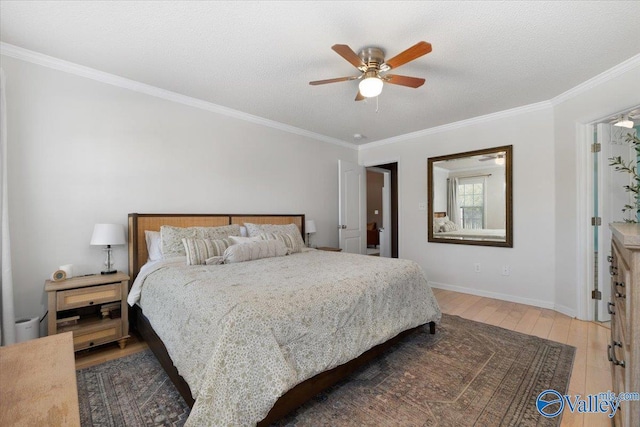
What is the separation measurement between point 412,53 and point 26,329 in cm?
352

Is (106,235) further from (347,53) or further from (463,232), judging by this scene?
(463,232)

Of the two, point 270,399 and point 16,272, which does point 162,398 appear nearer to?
point 270,399

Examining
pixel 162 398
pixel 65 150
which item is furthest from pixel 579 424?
pixel 65 150

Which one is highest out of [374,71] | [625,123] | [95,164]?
[374,71]

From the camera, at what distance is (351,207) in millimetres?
4844

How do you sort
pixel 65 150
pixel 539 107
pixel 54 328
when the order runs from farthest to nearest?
pixel 539 107 < pixel 65 150 < pixel 54 328

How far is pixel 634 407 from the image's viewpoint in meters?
0.96

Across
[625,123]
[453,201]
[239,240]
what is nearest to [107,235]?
[239,240]

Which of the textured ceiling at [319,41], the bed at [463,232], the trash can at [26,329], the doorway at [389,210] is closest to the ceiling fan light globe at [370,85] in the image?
the textured ceiling at [319,41]

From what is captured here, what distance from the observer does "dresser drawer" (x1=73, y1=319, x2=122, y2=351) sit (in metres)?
2.15

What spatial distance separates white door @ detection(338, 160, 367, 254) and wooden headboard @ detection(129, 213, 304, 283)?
1517 millimetres

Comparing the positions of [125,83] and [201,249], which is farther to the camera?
[125,83]

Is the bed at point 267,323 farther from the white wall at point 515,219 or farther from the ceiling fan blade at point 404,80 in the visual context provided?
the white wall at point 515,219

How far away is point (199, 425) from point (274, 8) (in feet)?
7.65
